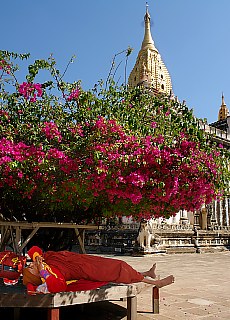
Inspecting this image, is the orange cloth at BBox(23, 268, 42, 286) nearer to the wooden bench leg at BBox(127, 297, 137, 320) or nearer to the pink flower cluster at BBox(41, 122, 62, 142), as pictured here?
the wooden bench leg at BBox(127, 297, 137, 320)

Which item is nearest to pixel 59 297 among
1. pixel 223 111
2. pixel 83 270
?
pixel 83 270

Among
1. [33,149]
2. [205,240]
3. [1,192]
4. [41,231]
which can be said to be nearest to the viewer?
[33,149]

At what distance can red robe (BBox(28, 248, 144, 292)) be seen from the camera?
5.11m

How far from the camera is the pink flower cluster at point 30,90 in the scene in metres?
→ 6.79

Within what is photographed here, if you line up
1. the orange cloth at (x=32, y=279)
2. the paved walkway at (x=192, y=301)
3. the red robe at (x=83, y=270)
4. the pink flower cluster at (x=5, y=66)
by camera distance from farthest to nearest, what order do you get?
the pink flower cluster at (x=5, y=66) → the paved walkway at (x=192, y=301) → the red robe at (x=83, y=270) → the orange cloth at (x=32, y=279)

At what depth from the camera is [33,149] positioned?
6.02 m

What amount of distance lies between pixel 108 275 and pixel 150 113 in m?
3.13

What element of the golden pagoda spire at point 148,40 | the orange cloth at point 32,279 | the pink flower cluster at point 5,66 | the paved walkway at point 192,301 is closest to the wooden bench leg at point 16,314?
the orange cloth at point 32,279

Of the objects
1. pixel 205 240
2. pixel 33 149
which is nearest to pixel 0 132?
pixel 33 149

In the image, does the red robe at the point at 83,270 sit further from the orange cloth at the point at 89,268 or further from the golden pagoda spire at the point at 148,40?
the golden pagoda spire at the point at 148,40

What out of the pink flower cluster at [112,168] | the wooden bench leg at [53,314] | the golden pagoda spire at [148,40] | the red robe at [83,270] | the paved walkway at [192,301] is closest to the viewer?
the wooden bench leg at [53,314]

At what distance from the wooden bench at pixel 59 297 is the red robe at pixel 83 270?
13 centimetres

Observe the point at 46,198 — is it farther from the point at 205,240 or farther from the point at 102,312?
the point at 205,240

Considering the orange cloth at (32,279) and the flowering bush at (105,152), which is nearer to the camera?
the orange cloth at (32,279)
